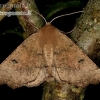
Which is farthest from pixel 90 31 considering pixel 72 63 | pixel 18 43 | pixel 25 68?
pixel 18 43

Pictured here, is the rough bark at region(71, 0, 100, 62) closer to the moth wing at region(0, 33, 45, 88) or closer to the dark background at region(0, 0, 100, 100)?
the moth wing at region(0, 33, 45, 88)

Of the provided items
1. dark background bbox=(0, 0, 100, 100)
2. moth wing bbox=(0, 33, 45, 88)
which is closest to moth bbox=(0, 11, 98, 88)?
moth wing bbox=(0, 33, 45, 88)

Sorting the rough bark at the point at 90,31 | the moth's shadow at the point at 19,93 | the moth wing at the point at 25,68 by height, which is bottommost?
the moth's shadow at the point at 19,93

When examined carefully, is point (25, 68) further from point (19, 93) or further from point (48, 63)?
point (19, 93)

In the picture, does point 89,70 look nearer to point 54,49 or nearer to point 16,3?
point 54,49

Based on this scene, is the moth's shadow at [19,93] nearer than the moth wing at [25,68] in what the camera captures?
No

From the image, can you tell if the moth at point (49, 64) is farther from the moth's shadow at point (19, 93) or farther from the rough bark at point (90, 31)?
the moth's shadow at point (19, 93)

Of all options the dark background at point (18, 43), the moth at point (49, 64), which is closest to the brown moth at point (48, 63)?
the moth at point (49, 64)
